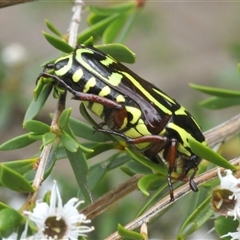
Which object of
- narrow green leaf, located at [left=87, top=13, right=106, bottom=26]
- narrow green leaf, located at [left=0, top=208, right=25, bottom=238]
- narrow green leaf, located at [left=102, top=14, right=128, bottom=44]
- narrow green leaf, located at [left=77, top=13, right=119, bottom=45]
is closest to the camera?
narrow green leaf, located at [left=0, top=208, right=25, bottom=238]

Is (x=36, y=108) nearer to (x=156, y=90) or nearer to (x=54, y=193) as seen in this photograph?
(x=54, y=193)

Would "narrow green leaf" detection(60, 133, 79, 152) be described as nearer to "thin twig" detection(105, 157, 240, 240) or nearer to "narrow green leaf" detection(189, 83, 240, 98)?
"thin twig" detection(105, 157, 240, 240)

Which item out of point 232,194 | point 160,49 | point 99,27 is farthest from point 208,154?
point 160,49

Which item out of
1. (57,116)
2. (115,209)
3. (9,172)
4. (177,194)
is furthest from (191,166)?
(115,209)

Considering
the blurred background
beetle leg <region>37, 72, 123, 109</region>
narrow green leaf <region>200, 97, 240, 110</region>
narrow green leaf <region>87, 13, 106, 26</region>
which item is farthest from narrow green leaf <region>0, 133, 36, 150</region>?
the blurred background

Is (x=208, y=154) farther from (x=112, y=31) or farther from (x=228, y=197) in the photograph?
(x=112, y=31)

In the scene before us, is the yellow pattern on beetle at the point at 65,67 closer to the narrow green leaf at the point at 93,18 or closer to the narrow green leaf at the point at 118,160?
the narrow green leaf at the point at 118,160
